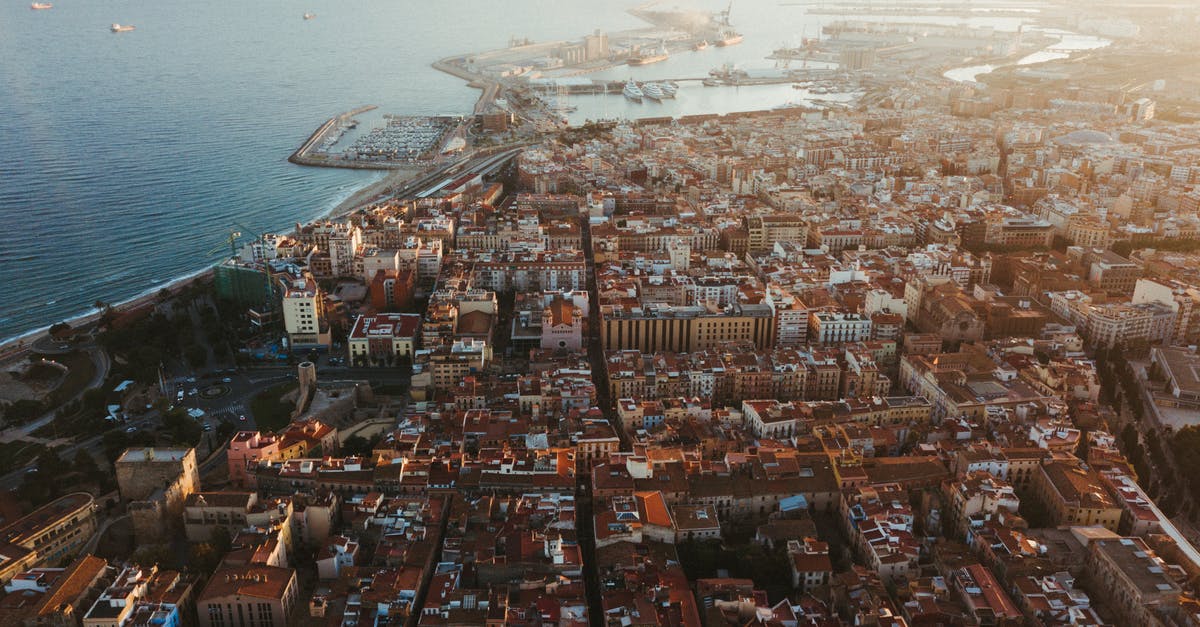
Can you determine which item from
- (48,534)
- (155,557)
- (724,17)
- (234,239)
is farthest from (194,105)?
(724,17)

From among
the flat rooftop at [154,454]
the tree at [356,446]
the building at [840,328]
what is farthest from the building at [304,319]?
the building at [840,328]

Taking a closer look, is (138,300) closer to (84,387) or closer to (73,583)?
(84,387)

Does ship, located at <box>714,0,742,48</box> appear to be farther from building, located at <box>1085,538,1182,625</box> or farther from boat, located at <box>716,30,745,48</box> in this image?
building, located at <box>1085,538,1182,625</box>

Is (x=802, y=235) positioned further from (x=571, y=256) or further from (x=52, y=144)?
(x=52, y=144)

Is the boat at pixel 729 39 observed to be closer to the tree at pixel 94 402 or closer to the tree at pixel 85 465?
the tree at pixel 94 402

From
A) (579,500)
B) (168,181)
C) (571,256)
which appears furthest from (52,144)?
(579,500)

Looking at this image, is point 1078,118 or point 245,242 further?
point 1078,118

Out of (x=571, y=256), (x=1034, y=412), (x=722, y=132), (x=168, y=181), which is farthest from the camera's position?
(x=722, y=132)
